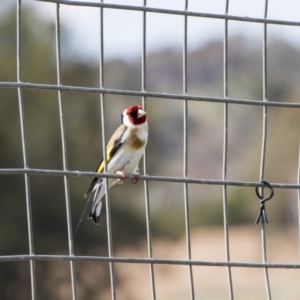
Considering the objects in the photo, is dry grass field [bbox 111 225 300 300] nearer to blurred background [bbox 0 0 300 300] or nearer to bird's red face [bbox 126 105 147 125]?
blurred background [bbox 0 0 300 300]

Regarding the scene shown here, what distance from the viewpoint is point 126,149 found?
19.3ft

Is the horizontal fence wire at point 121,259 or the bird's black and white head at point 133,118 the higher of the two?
the bird's black and white head at point 133,118

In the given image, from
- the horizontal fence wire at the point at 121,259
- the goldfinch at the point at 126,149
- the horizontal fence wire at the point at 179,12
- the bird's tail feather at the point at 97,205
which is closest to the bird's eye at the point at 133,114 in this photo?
the goldfinch at the point at 126,149

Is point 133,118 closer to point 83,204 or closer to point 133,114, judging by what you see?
point 133,114

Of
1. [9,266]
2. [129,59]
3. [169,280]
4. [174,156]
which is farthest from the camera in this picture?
[129,59]

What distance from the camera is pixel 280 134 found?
32.5m

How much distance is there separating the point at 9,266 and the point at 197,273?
14.2 meters

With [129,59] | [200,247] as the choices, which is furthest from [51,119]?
[129,59]

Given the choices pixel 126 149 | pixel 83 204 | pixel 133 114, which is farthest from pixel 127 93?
pixel 83 204

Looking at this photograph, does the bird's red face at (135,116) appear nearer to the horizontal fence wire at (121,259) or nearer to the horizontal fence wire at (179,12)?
the horizontal fence wire at (179,12)

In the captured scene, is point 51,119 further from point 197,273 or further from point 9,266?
point 197,273

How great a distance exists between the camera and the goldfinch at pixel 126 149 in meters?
5.77

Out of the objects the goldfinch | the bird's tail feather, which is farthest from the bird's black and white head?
the bird's tail feather

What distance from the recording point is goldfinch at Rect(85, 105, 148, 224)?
5.77 metres
